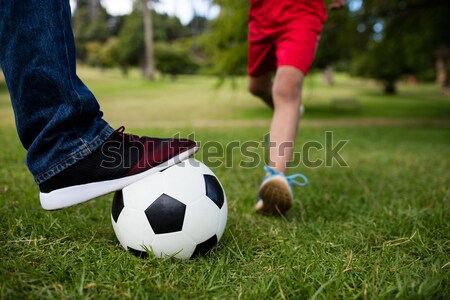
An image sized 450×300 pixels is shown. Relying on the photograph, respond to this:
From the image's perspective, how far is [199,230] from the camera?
1.54 meters

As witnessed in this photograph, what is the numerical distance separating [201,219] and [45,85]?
0.85m

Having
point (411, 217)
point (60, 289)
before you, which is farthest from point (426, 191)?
point (60, 289)

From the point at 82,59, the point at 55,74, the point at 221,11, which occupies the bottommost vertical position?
the point at 82,59

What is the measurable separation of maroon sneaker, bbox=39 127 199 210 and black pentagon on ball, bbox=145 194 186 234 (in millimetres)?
154

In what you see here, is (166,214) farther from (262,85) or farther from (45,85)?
(262,85)

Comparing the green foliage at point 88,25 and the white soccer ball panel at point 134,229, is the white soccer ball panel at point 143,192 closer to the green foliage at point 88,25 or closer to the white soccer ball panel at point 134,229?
the white soccer ball panel at point 134,229

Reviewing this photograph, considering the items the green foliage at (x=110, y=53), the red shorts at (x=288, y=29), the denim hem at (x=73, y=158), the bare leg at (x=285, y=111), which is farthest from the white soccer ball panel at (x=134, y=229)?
the green foliage at (x=110, y=53)

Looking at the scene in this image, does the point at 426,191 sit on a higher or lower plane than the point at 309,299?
lower

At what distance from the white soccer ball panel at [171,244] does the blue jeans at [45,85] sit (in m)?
0.49

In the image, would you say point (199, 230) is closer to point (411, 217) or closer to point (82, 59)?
point (411, 217)

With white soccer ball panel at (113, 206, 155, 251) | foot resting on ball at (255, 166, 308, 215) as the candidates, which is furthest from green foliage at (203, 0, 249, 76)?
white soccer ball panel at (113, 206, 155, 251)

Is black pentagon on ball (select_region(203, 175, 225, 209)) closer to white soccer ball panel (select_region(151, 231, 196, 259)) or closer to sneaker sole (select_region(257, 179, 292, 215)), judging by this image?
white soccer ball panel (select_region(151, 231, 196, 259))

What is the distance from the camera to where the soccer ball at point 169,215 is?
1521mm

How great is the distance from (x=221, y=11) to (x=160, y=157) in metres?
10.4
